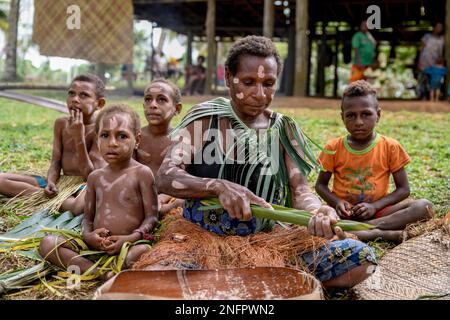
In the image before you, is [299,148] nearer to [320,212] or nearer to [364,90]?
[320,212]

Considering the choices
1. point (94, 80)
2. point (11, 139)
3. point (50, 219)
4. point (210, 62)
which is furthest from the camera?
point (210, 62)

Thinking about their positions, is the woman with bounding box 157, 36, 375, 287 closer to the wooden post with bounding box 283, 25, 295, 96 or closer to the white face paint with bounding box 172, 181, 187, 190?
the white face paint with bounding box 172, 181, 187, 190

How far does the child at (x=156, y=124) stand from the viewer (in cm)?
359

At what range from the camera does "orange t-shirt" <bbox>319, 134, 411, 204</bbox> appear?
10.8 feet

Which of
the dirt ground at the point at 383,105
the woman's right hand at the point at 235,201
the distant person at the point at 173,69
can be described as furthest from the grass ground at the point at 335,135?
the distant person at the point at 173,69

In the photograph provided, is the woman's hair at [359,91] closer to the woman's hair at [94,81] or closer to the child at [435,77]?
the woman's hair at [94,81]

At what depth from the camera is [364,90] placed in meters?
3.25

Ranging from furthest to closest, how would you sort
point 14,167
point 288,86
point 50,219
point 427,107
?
1. point 288,86
2. point 427,107
3. point 14,167
4. point 50,219

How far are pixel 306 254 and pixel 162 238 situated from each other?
67 cm

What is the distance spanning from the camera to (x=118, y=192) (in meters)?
2.65

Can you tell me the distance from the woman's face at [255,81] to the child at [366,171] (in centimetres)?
109

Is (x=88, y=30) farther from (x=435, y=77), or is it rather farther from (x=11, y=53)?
(x=435, y=77)

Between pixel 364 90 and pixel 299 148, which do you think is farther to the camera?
pixel 364 90

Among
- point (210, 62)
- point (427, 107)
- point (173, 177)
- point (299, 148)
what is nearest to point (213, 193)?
point (173, 177)
